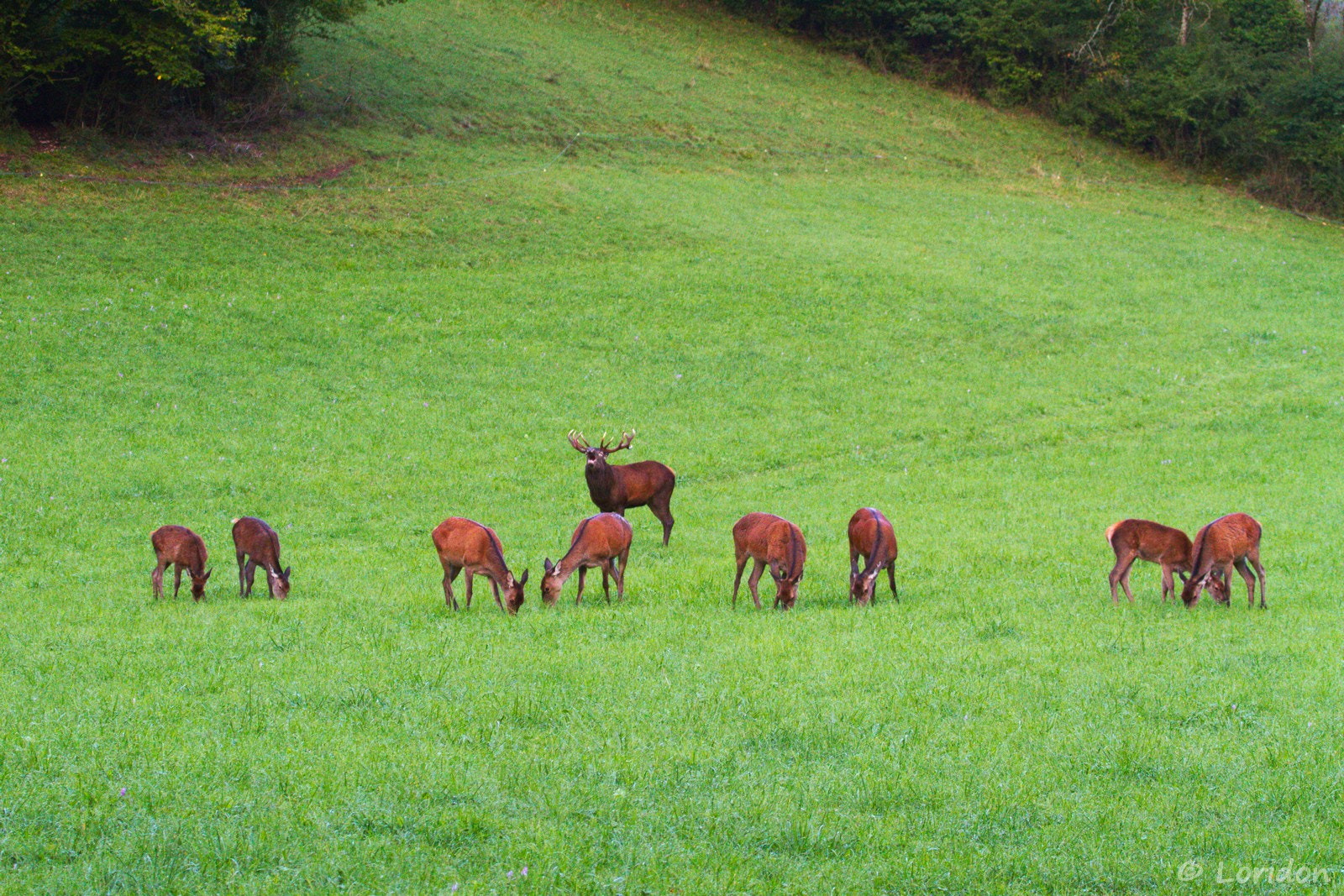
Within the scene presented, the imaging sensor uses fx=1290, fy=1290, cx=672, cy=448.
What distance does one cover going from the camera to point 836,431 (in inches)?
965

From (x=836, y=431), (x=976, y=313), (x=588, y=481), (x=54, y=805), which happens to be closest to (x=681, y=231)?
(x=976, y=313)

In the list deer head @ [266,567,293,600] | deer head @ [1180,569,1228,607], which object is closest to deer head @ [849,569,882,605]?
deer head @ [1180,569,1228,607]

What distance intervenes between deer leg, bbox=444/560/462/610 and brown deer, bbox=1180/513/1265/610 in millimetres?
7490

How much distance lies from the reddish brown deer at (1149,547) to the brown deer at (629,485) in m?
6.10

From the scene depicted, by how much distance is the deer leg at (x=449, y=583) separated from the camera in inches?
516

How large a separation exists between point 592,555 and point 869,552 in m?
2.87

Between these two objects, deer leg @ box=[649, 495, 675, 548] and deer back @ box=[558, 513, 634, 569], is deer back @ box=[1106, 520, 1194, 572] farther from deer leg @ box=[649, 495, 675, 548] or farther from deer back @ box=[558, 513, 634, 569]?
deer leg @ box=[649, 495, 675, 548]

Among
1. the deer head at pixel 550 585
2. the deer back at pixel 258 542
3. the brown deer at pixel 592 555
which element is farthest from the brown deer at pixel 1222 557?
the deer back at pixel 258 542

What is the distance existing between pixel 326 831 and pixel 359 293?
24.2 metres

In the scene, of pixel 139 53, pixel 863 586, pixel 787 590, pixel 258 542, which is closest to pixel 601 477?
pixel 258 542

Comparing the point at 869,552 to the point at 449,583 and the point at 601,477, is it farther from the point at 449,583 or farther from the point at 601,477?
the point at 601,477

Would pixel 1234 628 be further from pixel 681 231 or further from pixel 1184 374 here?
pixel 681 231

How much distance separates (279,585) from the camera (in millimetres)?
13602

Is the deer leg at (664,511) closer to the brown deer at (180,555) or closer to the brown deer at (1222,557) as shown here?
the brown deer at (180,555)
